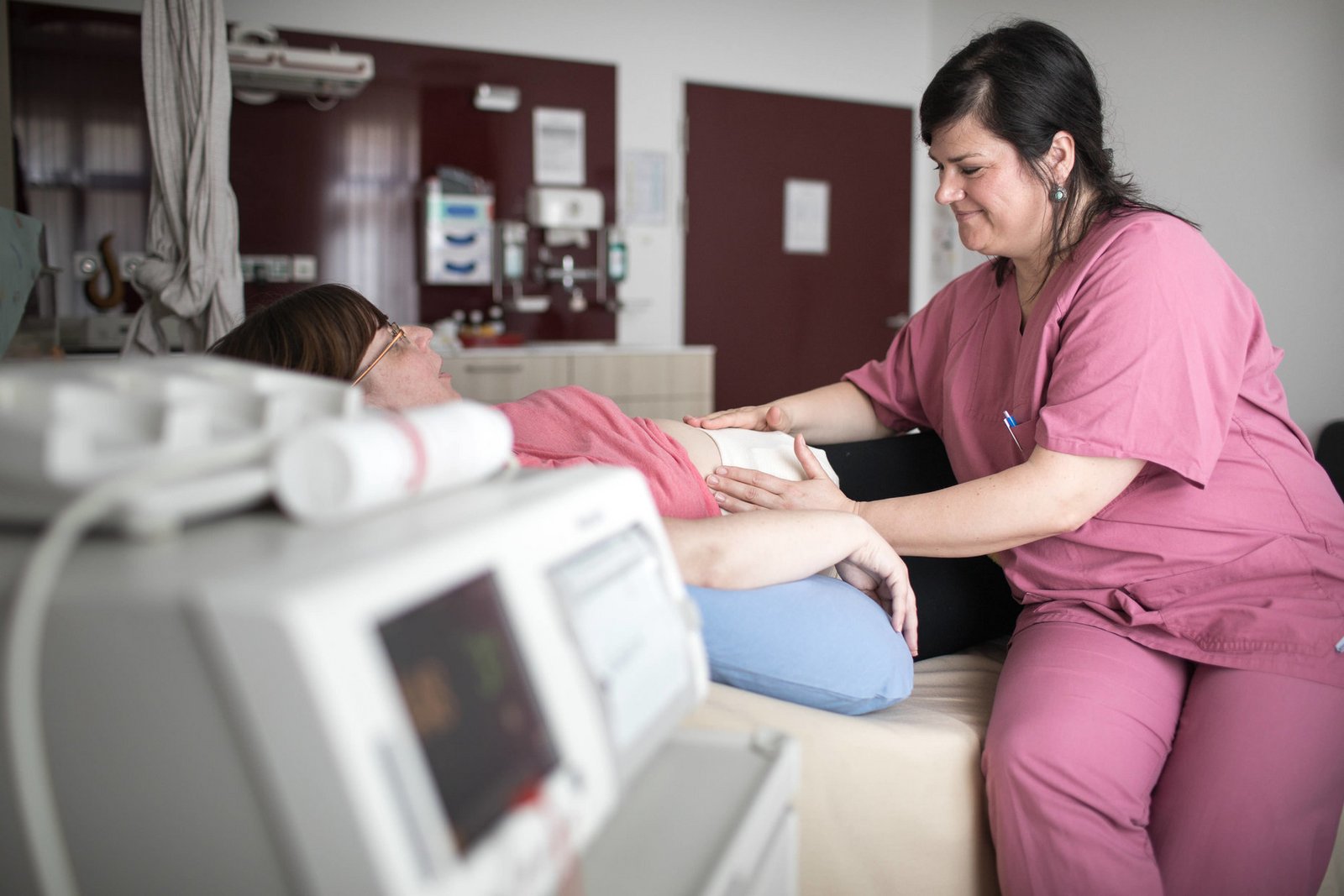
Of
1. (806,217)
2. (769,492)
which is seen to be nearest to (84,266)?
(806,217)

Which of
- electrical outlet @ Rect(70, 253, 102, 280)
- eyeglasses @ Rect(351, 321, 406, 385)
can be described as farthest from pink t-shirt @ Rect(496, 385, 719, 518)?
electrical outlet @ Rect(70, 253, 102, 280)

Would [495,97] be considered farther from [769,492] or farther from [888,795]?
[888,795]

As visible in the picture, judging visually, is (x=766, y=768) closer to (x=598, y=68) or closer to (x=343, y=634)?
(x=343, y=634)

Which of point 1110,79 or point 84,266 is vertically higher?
point 1110,79

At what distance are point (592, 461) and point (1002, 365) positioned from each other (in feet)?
2.27

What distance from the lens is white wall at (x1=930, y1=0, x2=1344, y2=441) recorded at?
3447 mm

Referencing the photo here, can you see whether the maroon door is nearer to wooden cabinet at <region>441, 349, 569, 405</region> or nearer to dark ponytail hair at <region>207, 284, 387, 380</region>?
wooden cabinet at <region>441, 349, 569, 405</region>

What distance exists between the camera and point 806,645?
1199mm

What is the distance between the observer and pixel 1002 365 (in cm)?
163

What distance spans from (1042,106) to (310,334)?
1.07 m

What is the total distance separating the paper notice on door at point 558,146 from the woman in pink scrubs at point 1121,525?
3.19 meters

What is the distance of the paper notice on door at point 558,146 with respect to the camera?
14.9 ft

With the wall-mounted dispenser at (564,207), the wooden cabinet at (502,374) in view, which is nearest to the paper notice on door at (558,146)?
the wall-mounted dispenser at (564,207)

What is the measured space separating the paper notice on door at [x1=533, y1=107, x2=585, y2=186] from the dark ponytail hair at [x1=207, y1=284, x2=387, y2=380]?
10.7 ft
